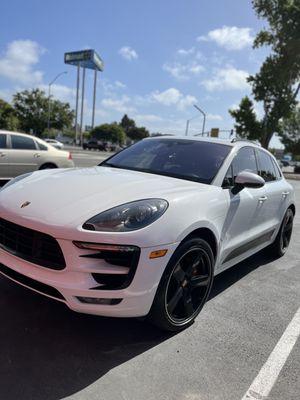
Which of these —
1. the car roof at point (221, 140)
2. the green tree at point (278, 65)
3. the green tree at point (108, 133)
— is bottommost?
the green tree at point (108, 133)

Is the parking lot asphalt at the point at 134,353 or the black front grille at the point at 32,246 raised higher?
the black front grille at the point at 32,246

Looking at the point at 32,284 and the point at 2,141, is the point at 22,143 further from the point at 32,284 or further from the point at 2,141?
the point at 32,284

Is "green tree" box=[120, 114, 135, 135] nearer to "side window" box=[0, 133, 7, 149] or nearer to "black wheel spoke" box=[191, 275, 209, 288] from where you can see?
"side window" box=[0, 133, 7, 149]

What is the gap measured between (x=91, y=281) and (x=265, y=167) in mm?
3136

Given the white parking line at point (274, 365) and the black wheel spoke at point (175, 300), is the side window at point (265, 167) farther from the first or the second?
the black wheel spoke at point (175, 300)

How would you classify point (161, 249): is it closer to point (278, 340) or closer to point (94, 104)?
point (278, 340)

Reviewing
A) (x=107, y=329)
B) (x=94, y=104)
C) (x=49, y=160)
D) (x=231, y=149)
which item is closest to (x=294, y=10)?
(x=49, y=160)

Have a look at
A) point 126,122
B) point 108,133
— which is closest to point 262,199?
point 108,133

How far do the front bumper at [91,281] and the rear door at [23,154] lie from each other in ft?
24.8

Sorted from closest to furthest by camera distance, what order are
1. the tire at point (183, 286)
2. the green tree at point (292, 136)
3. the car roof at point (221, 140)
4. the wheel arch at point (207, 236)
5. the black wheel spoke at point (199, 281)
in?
the tire at point (183, 286)
the wheel arch at point (207, 236)
the black wheel spoke at point (199, 281)
the car roof at point (221, 140)
the green tree at point (292, 136)

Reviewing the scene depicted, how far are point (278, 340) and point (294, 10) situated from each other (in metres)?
32.9

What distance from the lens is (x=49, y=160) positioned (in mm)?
10500

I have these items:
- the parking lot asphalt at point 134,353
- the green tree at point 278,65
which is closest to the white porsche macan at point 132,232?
the parking lot asphalt at point 134,353

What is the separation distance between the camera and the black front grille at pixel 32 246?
8.84 ft
